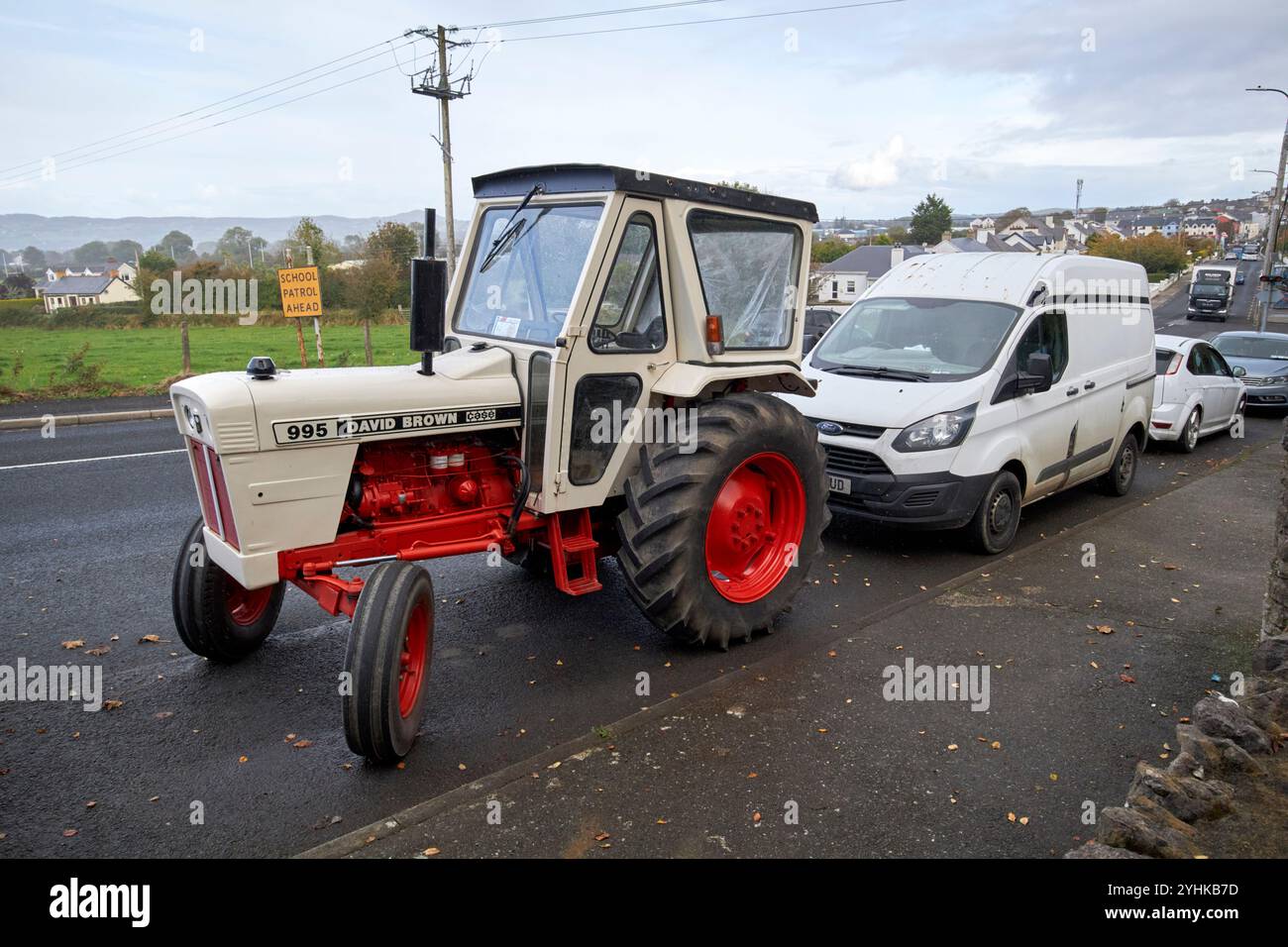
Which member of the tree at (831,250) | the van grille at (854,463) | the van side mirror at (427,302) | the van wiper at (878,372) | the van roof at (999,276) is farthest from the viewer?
the tree at (831,250)

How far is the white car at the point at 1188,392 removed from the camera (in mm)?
12281

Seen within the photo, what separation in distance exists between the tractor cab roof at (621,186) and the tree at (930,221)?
81.4 m

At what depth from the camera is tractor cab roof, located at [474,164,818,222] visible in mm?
4785

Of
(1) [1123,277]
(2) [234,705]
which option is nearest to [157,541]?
(2) [234,705]

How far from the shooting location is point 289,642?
18.0 feet

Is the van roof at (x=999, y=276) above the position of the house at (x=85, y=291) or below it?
below

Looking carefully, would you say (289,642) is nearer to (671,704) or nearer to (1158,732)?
(671,704)

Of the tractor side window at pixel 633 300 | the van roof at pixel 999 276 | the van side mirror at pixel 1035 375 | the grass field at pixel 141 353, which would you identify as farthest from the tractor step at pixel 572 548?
the grass field at pixel 141 353

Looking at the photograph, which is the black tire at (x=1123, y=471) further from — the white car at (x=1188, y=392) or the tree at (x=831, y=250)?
the tree at (x=831, y=250)

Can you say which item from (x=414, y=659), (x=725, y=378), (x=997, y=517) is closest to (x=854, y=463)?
(x=997, y=517)

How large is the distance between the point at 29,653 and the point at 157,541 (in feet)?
7.52

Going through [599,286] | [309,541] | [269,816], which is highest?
[599,286]

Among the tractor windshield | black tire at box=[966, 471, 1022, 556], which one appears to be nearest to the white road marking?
the tractor windshield

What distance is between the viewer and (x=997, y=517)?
7.50m
